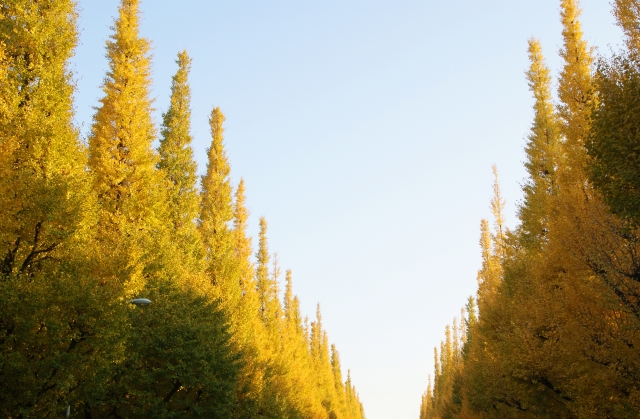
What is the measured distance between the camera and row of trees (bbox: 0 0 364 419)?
1147 centimetres

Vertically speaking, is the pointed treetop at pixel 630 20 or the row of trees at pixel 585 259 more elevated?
the pointed treetop at pixel 630 20

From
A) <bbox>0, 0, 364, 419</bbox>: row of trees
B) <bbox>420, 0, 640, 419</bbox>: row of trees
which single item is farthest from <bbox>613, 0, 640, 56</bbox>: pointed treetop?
<bbox>0, 0, 364, 419</bbox>: row of trees

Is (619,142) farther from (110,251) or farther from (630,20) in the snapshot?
(110,251)

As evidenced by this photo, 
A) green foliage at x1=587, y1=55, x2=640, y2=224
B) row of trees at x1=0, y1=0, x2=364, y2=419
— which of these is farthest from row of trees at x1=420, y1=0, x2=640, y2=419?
row of trees at x1=0, y1=0, x2=364, y2=419

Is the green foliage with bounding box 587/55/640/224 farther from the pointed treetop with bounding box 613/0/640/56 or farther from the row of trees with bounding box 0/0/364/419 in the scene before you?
the row of trees with bounding box 0/0/364/419

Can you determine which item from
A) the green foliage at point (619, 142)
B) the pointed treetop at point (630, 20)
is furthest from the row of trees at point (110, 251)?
the pointed treetop at point (630, 20)

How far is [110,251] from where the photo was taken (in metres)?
15.4

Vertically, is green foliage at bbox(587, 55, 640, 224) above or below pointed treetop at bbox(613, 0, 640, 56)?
below

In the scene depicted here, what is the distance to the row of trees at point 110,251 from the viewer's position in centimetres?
1147

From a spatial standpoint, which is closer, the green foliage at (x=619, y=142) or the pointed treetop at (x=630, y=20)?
the green foliage at (x=619, y=142)

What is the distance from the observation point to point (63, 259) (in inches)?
510

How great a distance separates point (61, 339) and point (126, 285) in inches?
218

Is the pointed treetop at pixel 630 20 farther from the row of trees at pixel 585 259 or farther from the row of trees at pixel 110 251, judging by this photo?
the row of trees at pixel 110 251

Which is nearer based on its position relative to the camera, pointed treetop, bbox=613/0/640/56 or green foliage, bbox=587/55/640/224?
green foliage, bbox=587/55/640/224
